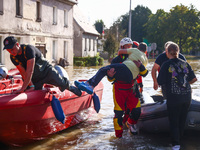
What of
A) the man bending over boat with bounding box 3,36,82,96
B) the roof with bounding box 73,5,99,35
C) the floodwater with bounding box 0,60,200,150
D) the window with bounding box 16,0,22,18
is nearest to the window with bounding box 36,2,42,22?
the window with bounding box 16,0,22,18

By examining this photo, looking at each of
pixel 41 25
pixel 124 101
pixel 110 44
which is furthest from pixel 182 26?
pixel 124 101

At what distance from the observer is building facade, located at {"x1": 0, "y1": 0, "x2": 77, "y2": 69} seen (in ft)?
63.7

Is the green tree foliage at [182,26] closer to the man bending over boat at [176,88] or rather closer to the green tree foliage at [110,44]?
the green tree foliage at [110,44]

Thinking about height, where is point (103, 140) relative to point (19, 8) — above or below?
below

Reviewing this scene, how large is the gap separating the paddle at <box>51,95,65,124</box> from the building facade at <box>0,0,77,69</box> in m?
14.2

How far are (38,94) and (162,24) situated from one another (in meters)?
63.5

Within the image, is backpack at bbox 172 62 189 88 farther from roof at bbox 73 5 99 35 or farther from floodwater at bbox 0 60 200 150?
roof at bbox 73 5 99 35

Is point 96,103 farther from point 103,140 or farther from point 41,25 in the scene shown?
point 41,25

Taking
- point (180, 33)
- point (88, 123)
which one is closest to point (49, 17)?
point (88, 123)

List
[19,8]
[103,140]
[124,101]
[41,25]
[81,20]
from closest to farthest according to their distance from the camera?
1. [124,101]
2. [103,140]
3. [19,8]
4. [41,25]
5. [81,20]

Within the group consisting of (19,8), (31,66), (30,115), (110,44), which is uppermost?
(19,8)

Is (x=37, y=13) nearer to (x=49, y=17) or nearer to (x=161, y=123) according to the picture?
(x=49, y=17)

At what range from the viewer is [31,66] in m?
5.62

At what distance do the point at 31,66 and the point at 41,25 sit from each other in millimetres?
18639
